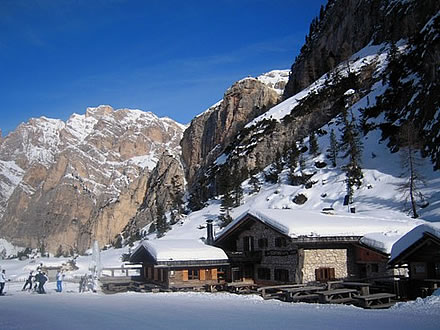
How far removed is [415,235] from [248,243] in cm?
1447

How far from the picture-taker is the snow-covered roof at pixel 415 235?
1980cm

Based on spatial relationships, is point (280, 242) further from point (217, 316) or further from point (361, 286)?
point (217, 316)

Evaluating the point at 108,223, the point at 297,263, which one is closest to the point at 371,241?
the point at 297,263

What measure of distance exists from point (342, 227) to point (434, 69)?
33739 millimetres

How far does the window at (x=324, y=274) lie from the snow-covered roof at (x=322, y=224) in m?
2.22

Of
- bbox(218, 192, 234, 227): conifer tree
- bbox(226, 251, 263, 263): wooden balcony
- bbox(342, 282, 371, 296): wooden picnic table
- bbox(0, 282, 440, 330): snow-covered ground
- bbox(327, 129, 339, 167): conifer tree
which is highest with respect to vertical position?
bbox(327, 129, 339, 167): conifer tree

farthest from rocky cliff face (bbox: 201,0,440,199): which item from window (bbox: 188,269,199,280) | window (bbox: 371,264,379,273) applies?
window (bbox: 188,269,199,280)

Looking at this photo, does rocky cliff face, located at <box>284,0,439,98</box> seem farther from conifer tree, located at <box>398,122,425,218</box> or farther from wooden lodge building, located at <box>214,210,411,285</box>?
wooden lodge building, located at <box>214,210,411,285</box>

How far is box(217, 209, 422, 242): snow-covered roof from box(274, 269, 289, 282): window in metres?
3.01

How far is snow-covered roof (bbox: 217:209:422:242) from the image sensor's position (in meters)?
27.5

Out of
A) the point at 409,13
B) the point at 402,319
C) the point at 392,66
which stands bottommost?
the point at 402,319

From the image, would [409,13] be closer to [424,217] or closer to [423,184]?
[423,184]

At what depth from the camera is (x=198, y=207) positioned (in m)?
83.2

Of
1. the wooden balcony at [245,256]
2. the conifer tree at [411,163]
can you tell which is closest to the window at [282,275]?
the wooden balcony at [245,256]
